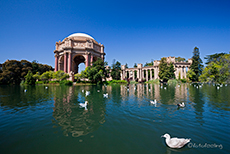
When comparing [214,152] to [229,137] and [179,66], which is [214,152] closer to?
[229,137]

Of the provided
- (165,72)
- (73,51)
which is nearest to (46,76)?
(73,51)

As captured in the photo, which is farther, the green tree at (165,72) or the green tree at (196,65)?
the green tree at (196,65)

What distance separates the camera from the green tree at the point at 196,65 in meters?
56.0

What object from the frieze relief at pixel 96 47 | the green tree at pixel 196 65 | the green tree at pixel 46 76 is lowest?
the green tree at pixel 46 76

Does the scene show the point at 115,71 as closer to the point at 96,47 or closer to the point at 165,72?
the point at 96,47

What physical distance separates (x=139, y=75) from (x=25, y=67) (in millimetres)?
57296

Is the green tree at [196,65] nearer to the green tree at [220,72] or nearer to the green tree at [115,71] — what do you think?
the green tree at [220,72]

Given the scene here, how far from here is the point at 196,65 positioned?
190ft

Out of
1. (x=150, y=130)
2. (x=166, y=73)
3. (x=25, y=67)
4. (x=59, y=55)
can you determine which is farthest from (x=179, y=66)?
(x=25, y=67)

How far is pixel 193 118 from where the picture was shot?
19.1ft

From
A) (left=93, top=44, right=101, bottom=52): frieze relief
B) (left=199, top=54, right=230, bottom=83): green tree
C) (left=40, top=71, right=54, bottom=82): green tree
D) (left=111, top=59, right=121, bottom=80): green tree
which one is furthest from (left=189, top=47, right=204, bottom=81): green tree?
(left=40, top=71, right=54, bottom=82): green tree

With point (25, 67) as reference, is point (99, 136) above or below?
below

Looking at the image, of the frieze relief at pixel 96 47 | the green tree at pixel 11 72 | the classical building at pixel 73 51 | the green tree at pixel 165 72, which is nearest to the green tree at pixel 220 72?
the green tree at pixel 165 72

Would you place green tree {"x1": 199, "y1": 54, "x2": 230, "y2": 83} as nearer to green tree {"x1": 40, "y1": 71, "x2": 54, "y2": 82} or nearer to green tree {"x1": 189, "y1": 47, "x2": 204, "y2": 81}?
green tree {"x1": 189, "y1": 47, "x2": 204, "y2": 81}
